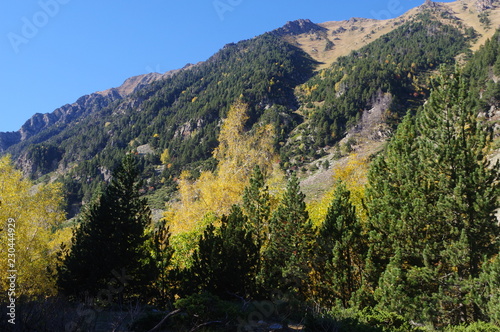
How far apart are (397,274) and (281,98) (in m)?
141

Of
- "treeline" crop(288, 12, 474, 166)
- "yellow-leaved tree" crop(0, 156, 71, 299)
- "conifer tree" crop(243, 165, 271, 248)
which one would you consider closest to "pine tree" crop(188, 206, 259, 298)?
"conifer tree" crop(243, 165, 271, 248)

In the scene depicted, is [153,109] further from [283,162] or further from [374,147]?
[374,147]

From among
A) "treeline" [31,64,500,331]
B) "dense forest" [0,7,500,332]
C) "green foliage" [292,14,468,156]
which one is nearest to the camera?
"dense forest" [0,7,500,332]

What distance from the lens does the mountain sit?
111625mm

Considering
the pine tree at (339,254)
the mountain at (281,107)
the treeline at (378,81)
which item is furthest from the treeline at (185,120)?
the pine tree at (339,254)

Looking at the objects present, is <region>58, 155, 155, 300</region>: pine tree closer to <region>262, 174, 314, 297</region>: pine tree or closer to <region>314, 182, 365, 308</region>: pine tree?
<region>262, 174, 314, 297</region>: pine tree

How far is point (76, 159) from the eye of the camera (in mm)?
166125

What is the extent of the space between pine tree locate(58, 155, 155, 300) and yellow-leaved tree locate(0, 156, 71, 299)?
3838 mm

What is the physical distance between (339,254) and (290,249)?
8.21 feet

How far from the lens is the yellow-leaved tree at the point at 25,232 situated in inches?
621

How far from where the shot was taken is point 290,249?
15258mm

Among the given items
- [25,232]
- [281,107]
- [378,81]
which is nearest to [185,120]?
[281,107]

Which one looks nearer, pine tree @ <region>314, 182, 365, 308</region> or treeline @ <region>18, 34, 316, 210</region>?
pine tree @ <region>314, 182, 365, 308</region>

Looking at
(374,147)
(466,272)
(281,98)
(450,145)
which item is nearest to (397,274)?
(466,272)
